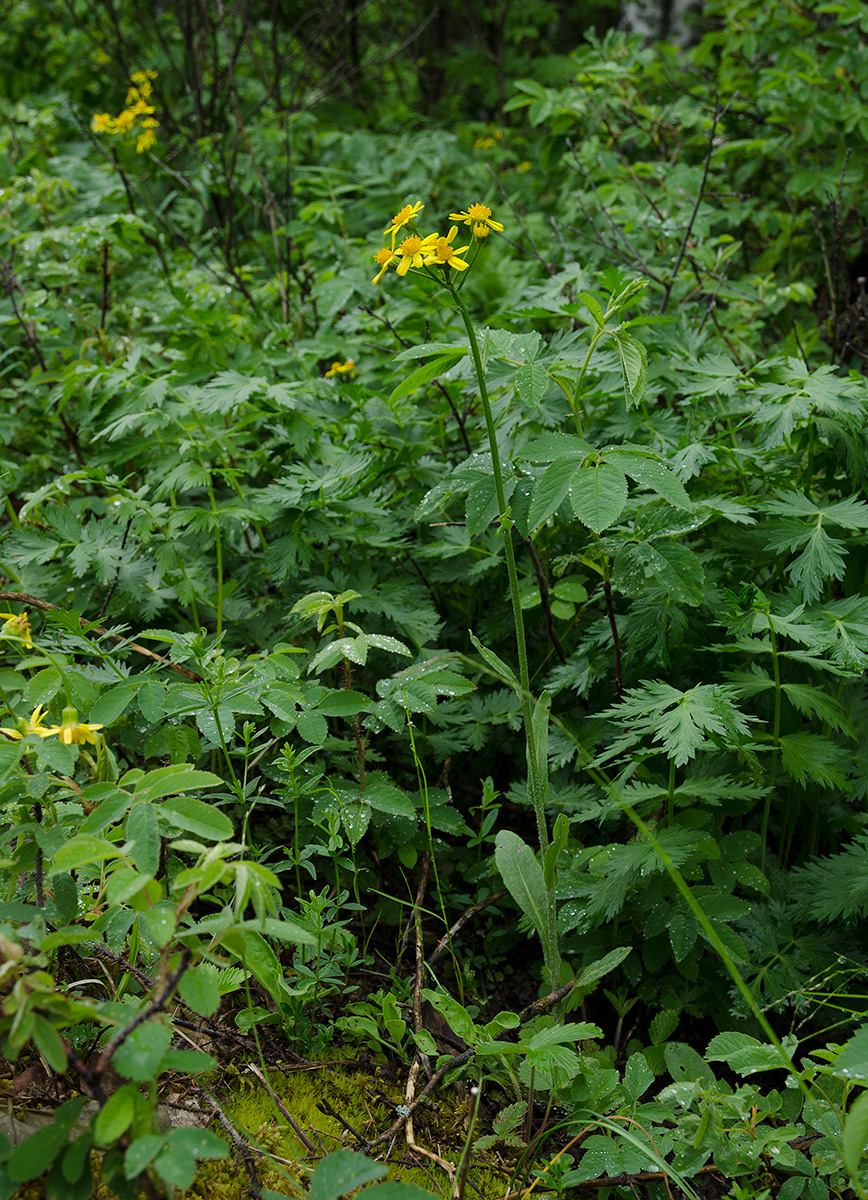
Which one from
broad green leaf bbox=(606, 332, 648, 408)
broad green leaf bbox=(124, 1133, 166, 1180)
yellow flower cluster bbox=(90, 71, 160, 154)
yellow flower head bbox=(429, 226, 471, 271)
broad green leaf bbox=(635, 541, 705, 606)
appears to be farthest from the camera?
yellow flower cluster bbox=(90, 71, 160, 154)

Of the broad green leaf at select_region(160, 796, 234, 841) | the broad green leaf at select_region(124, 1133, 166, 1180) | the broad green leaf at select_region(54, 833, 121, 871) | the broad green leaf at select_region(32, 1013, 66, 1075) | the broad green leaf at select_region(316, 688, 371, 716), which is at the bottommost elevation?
the broad green leaf at select_region(316, 688, 371, 716)

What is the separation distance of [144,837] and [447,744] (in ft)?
2.90

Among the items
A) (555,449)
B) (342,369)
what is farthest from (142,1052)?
(342,369)

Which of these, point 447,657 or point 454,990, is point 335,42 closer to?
point 447,657

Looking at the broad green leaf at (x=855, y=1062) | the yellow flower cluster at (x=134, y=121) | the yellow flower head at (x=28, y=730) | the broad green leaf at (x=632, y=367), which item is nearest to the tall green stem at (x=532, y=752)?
the broad green leaf at (x=632, y=367)

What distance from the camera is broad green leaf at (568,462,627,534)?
139 centimetres

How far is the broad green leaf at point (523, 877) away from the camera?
4.96 ft

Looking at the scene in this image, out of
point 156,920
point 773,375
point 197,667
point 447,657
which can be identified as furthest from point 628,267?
point 156,920

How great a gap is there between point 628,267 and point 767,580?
1576 millimetres

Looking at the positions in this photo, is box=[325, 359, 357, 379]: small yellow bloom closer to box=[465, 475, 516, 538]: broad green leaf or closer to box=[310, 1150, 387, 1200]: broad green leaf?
box=[465, 475, 516, 538]: broad green leaf

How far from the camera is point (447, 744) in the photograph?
1857 millimetres

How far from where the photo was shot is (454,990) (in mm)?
1727

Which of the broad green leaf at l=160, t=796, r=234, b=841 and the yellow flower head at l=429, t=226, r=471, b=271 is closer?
the broad green leaf at l=160, t=796, r=234, b=841

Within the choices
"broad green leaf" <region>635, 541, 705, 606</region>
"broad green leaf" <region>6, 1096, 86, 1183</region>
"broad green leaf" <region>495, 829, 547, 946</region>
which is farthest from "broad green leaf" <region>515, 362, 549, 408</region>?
"broad green leaf" <region>6, 1096, 86, 1183</region>
